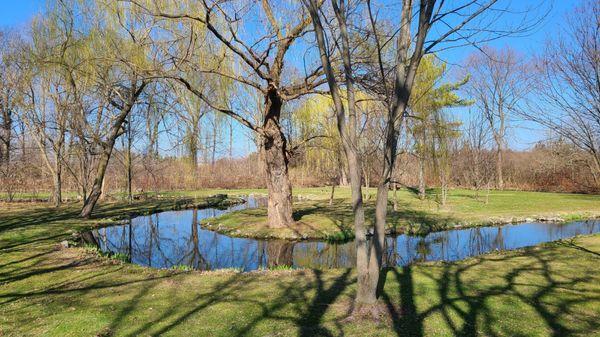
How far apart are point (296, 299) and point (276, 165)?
6.50m

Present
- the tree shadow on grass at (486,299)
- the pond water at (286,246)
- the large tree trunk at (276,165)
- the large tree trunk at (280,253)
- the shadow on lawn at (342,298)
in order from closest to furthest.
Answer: the tree shadow on grass at (486,299)
the shadow on lawn at (342,298)
the large tree trunk at (280,253)
the pond water at (286,246)
the large tree trunk at (276,165)

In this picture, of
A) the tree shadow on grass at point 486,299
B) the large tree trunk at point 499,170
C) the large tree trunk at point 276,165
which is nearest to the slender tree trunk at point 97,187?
the large tree trunk at point 276,165

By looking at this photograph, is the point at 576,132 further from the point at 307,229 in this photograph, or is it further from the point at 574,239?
the point at 307,229

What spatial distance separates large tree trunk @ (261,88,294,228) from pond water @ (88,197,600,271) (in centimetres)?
109

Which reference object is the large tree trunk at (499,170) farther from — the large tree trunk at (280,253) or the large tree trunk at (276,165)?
the large tree trunk at (280,253)

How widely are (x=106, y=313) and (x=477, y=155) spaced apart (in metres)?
16.1

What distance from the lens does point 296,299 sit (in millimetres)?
5074

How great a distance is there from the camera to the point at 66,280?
248 inches

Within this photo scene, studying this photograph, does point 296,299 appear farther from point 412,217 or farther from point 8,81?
point 8,81

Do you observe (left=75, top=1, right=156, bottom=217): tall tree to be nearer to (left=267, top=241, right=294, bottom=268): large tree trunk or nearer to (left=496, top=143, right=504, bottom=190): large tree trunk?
(left=267, top=241, right=294, bottom=268): large tree trunk

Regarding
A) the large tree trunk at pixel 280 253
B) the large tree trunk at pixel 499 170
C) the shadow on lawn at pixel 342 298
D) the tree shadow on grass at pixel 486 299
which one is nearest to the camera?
the tree shadow on grass at pixel 486 299

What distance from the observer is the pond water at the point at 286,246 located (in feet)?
29.4

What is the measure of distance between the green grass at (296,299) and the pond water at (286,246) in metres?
1.87

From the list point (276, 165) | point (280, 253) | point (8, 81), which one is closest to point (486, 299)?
point (280, 253)
